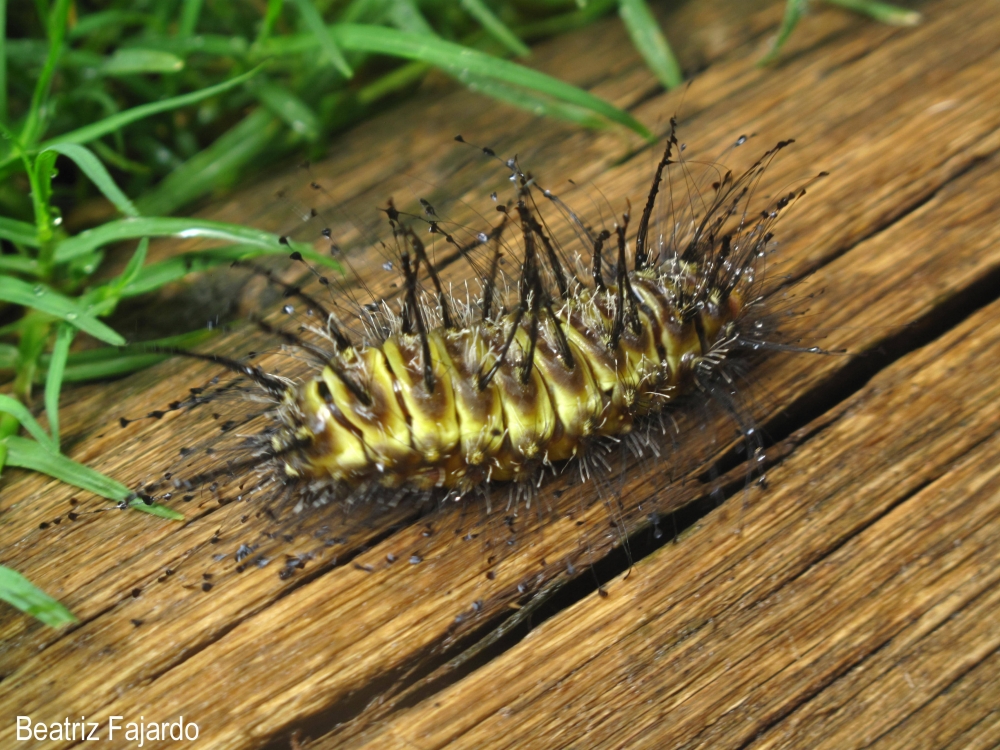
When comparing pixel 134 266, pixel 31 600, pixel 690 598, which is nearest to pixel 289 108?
pixel 134 266

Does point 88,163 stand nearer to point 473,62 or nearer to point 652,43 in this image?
point 473,62

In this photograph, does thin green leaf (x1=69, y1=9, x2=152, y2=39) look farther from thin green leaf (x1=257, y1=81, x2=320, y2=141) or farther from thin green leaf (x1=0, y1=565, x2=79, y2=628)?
thin green leaf (x1=0, y1=565, x2=79, y2=628)

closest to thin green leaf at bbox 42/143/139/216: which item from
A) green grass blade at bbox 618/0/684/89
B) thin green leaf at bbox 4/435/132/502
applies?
thin green leaf at bbox 4/435/132/502

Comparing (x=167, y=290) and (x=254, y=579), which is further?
(x=167, y=290)

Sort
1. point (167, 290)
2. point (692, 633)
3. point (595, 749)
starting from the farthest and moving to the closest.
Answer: point (167, 290), point (692, 633), point (595, 749)

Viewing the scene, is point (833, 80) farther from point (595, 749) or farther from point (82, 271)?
point (82, 271)

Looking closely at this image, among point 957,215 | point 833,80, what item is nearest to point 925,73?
point 833,80
